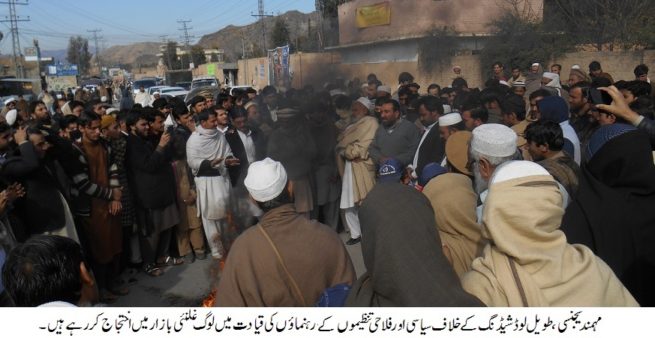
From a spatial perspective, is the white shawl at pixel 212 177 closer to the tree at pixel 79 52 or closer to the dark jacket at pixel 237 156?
the dark jacket at pixel 237 156

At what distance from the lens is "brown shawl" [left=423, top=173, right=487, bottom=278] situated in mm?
2588

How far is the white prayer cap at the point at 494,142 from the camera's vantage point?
8.88 ft

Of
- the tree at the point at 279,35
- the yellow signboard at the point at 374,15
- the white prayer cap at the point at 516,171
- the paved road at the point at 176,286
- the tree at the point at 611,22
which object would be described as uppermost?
the tree at the point at 279,35

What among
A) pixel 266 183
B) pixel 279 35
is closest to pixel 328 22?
pixel 279 35

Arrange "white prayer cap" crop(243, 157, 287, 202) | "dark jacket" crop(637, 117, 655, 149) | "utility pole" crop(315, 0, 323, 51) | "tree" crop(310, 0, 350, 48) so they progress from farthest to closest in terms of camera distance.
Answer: "utility pole" crop(315, 0, 323, 51) → "tree" crop(310, 0, 350, 48) → "dark jacket" crop(637, 117, 655, 149) → "white prayer cap" crop(243, 157, 287, 202)

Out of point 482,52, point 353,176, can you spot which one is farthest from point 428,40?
point 353,176

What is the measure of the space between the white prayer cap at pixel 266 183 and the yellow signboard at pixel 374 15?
23.4 metres

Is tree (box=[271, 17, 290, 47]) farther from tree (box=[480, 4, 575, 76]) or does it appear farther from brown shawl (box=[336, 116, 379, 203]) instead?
brown shawl (box=[336, 116, 379, 203])

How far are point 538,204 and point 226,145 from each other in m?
4.31

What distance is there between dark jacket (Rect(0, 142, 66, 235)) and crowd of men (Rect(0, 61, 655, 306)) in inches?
0.6

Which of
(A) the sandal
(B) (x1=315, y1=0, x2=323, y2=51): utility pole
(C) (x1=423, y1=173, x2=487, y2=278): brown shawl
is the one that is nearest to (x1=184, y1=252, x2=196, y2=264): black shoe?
(A) the sandal

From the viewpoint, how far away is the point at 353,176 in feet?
20.1

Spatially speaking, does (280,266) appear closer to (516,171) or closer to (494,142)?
(516,171)

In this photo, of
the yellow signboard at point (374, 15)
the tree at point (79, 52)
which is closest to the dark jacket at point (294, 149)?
the yellow signboard at point (374, 15)
